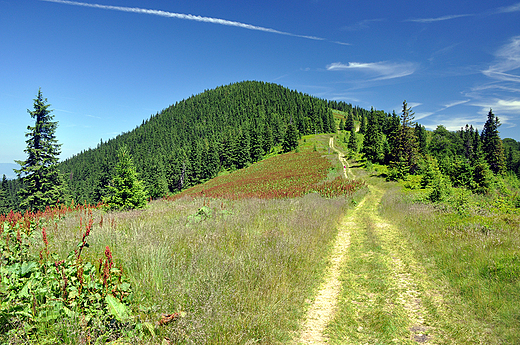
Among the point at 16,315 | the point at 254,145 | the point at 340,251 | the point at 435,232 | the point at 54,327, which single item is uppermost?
the point at 254,145

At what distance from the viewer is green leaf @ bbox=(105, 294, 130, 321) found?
2.44 m

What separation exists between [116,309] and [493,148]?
242 feet

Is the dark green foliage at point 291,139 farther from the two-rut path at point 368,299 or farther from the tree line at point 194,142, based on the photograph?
the two-rut path at point 368,299

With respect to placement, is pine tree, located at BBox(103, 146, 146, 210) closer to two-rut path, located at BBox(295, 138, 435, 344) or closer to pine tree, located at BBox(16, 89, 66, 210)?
two-rut path, located at BBox(295, 138, 435, 344)

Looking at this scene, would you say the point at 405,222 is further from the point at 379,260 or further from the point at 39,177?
the point at 39,177

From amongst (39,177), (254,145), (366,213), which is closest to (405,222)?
(366,213)

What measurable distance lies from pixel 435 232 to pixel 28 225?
10968 millimetres

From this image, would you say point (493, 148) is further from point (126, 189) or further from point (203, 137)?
point (203, 137)

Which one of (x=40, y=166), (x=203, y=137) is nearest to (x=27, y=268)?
(x=40, y=166)

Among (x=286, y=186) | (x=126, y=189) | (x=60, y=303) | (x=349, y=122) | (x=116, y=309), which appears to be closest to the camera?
(x=60, y=303)

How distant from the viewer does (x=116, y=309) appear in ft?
8.08

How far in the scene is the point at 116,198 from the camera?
13.8 m

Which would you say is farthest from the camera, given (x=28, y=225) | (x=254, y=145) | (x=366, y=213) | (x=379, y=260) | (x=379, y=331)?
(x=254, y=145)

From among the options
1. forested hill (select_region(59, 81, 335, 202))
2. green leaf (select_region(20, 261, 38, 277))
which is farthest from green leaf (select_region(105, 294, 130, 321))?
forested hill (select_region(59, 81, 335, 202))
